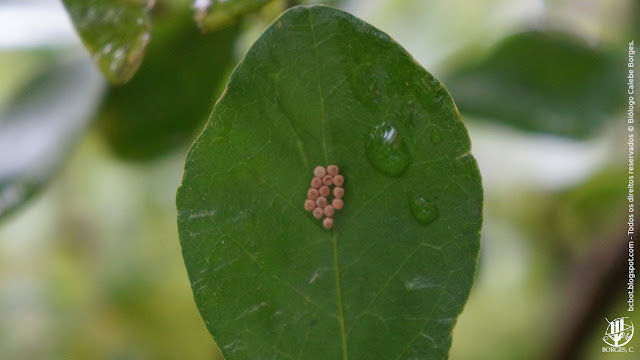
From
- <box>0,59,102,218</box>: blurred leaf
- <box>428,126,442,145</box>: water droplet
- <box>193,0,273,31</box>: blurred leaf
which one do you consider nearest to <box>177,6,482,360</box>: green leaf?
<box>428,126,442,145</box>: water droplet

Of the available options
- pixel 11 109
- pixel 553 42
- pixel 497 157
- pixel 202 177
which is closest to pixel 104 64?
pixel 202 177

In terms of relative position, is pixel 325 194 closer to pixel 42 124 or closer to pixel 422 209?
pixel 422 209

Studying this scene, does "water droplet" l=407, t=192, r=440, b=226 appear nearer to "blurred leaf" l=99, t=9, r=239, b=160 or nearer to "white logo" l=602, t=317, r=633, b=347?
"blurred leaf" l=99, t=9, r=239, b=160

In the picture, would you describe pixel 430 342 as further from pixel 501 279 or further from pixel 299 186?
pixel 501 279

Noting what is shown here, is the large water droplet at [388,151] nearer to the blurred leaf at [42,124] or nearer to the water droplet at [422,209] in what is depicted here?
the water droplet at [422,209]

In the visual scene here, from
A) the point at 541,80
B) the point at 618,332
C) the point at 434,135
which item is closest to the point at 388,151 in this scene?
the point at 434,135

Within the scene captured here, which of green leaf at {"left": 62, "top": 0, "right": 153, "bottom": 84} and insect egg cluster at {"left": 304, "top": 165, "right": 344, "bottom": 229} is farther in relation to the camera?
green leaf at {"left": 62, "top": 0, "right": 153, "bottom": 84}

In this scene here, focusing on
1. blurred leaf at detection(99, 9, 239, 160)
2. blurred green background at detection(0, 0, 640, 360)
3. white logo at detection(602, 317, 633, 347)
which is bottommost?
white logo at detection(602, 317, 633, 347)

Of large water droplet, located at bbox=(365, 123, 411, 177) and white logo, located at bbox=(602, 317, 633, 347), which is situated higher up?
large water droplet, located at bbox=(365, 123, 411, 177)
